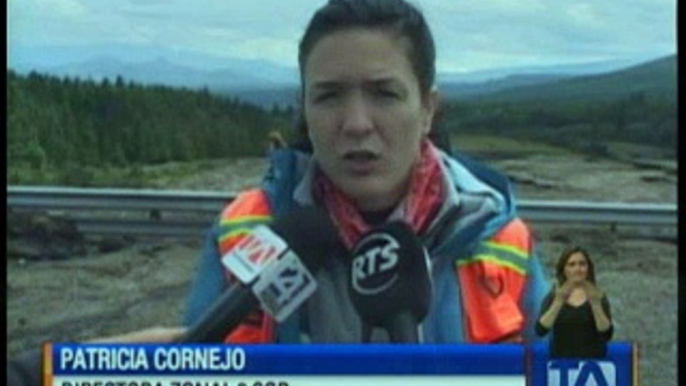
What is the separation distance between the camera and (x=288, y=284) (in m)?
4.88

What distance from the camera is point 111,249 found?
5027 millimetres

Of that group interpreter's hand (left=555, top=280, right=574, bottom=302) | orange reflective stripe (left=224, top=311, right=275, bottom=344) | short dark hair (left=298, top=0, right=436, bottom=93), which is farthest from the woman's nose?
interpreter's hand (left=555, top=280, right=574, bottom=302)

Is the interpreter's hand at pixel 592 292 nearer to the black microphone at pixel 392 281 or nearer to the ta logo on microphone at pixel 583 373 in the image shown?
the ta logo on microphone at pixel 583 373

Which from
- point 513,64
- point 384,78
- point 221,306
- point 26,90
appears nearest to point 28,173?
point 26,90

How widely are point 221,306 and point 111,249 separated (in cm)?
35

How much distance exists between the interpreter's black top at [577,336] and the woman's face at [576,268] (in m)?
0.09

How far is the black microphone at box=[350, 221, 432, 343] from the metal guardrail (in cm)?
31

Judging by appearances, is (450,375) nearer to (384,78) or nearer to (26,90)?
(384,78)

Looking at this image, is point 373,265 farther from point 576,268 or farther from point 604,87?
point 604,87

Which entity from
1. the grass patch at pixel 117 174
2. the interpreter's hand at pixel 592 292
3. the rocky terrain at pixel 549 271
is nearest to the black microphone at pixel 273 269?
the rocky terrain at pixel 549 271

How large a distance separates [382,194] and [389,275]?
0.67 feet

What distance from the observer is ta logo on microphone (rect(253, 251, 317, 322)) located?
192 inches

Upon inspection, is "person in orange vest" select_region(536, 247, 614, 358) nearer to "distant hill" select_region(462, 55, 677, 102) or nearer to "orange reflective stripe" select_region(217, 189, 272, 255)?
"distant hill" select_region(462, 55, 677, 102)

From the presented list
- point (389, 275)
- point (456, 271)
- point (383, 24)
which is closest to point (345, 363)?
point (389, 275)
